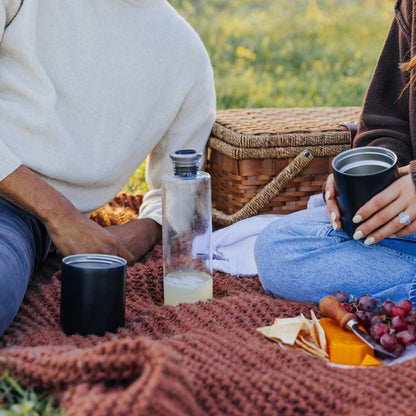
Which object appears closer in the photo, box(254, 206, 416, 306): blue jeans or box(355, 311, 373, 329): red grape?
box(355, 311, 373, 329): red grape

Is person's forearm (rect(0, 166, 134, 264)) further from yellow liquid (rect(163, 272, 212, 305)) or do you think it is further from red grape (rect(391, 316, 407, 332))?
red grape (rect(391, 316, 407, 332))

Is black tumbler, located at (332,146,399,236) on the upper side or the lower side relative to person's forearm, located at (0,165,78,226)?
upper

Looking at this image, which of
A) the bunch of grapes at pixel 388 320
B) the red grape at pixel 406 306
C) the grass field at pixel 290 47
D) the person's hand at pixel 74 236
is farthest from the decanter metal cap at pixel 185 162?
the grass field at pixel 290 47

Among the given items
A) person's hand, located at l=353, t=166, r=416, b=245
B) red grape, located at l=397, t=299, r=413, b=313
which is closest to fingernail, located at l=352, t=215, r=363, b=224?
person's hand, located at l=353, t=166, r=416, b=245

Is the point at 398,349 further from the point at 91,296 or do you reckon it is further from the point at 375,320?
the point at 91,296

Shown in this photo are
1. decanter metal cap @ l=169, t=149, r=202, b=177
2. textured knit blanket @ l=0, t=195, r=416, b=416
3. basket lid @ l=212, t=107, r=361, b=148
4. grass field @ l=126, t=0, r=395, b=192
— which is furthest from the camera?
grass field @ l=126, t=0, r=395, b=192

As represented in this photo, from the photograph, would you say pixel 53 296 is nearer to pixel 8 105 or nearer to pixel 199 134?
pixel 8 105

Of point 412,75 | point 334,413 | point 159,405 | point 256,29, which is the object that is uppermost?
point 412,75

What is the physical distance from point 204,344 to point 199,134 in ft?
3.57

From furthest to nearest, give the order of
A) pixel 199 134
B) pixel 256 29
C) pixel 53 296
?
pixel 256 29 < pixel 199 134 < pixel 53 296

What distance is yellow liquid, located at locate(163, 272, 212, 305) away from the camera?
1.72 m

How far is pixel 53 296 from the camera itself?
175cm

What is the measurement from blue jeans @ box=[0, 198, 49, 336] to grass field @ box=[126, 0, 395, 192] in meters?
2.63

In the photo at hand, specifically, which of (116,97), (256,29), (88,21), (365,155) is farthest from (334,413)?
(256,29)
